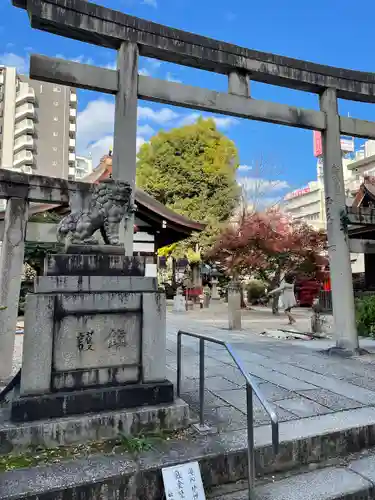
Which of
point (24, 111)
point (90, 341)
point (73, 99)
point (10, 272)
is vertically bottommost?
point (90, 341)

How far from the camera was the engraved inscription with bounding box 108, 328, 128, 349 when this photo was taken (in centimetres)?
309

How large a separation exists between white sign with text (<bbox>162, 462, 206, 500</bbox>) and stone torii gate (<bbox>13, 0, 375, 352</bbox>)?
3148 millimetres

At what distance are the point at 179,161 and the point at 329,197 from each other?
61.2ft

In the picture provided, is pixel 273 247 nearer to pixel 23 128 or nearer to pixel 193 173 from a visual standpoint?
pixel 193 173

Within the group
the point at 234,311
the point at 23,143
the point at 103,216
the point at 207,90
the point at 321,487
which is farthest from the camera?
the point at 23,143

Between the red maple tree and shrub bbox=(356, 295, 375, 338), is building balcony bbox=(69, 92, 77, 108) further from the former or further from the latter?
shrub bbox=(356, 295, 375, 338)

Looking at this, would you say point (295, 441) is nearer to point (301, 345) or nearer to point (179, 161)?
point (301, 345)

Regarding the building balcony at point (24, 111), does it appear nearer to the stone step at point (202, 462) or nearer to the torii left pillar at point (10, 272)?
the torii left pillar at point (10, 272)

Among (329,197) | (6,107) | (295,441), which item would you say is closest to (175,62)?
(329,197)

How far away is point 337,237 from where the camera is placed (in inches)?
252

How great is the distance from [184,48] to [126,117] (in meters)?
1.60

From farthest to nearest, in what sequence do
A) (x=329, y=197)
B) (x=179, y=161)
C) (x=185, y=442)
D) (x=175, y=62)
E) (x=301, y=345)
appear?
(x=179, y=161)
(x=301, y=345)
(x=329, y=197)
(x=175, y=62)
(x=185, y=442)

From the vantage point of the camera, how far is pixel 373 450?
3021 millimetres

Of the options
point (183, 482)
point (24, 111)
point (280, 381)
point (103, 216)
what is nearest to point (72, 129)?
point (24, 111)
